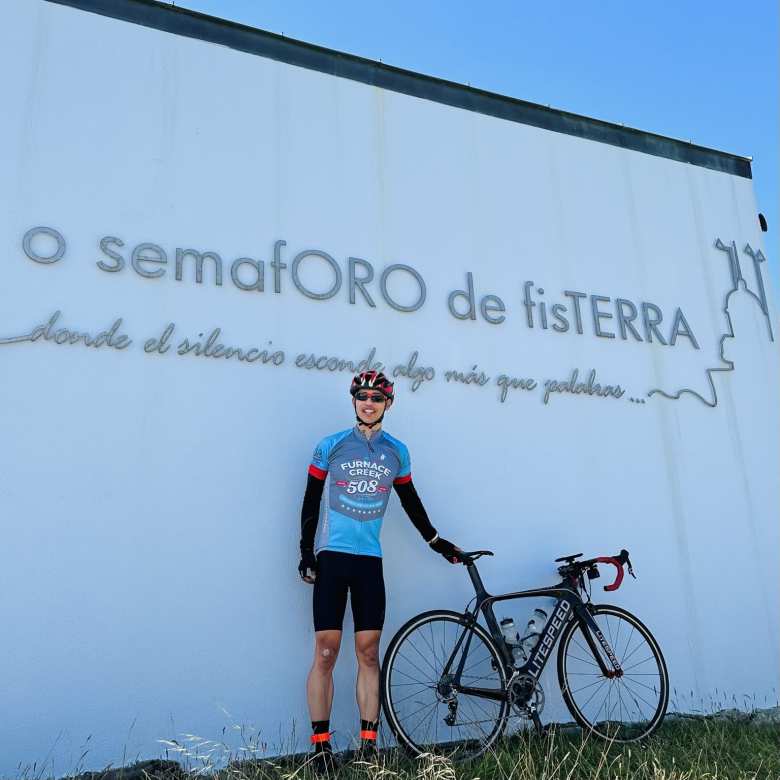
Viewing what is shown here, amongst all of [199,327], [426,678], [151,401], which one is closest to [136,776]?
[426,678]

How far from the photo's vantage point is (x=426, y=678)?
397 cm

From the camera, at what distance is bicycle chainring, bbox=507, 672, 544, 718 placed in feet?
12.4

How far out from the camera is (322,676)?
3.48 metres

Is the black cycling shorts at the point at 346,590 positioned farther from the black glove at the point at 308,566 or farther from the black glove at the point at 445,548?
the black glove at the point at 445,548

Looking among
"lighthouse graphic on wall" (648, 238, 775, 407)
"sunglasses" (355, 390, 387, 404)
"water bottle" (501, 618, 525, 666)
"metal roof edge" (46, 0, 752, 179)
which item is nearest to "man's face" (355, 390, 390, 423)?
"sunglasses" (355, 390, 387, 404)

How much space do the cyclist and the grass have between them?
21 cm

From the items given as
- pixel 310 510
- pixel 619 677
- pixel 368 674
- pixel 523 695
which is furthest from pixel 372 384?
pixel 619 677

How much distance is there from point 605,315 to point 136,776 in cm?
395

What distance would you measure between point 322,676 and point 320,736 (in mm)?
252

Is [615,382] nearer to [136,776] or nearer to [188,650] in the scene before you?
[188,650]

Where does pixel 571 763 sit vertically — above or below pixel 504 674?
below

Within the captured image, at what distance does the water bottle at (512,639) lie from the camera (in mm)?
3912

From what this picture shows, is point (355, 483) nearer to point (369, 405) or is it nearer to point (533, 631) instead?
point (369, 405)

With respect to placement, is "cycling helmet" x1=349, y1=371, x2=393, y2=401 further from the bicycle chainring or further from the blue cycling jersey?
the bicycle chainring
